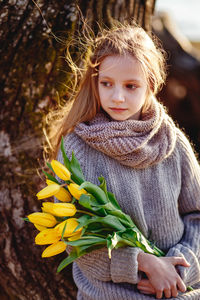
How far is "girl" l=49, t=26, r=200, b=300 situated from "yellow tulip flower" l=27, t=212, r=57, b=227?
0.29m

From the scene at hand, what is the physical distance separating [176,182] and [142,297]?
2.03 ft

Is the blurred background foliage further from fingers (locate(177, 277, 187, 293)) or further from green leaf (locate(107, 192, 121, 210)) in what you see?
fingers (locate(177, 277, 187, 293))

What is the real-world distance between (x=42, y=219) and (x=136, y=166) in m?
0.57

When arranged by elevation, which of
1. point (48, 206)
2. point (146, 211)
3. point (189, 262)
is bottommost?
point (189, 262)

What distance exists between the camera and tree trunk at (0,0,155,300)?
240cm

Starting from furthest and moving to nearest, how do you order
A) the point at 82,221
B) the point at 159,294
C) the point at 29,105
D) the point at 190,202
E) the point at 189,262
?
the point at 29,105 → the point at 190,202 → the point at 189,262 → the point at 159,294 → the point at 82,221

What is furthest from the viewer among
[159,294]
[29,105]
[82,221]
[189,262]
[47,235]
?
[29,105]

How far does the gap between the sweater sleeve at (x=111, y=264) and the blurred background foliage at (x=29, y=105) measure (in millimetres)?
570

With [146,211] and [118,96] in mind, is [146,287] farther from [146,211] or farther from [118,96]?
[118,96]

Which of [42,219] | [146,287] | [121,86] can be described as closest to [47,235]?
[42,219]

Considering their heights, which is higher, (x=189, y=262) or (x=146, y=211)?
(x=146, y=211)

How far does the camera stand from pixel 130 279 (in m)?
1.89

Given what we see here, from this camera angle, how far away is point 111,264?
192 cm

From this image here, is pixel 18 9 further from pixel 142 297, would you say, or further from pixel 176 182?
pixel 142 297
